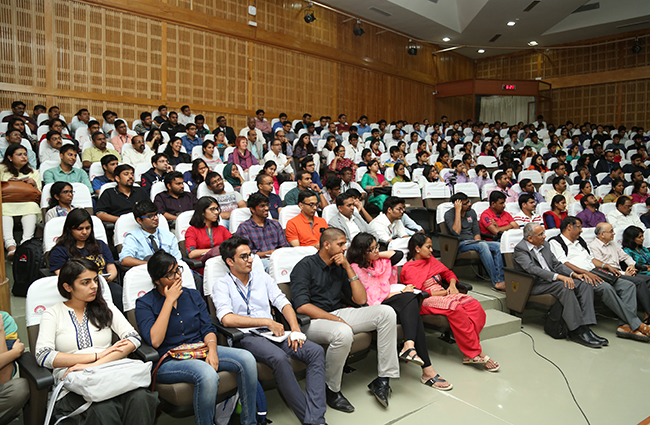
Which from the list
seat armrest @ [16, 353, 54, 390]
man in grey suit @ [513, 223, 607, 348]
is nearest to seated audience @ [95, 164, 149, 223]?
seat armrest @ [16, 353, 54, 390]

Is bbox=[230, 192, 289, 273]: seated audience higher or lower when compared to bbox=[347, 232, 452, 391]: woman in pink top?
higher

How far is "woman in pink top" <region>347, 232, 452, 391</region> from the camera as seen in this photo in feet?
9.68

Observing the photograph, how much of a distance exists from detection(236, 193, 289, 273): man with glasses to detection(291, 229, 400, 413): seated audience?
2.57 feet

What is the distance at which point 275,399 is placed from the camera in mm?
2781

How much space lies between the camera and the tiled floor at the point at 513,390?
2.60m

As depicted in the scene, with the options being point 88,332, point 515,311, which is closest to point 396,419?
point 88,332

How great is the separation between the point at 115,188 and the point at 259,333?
2.60 m

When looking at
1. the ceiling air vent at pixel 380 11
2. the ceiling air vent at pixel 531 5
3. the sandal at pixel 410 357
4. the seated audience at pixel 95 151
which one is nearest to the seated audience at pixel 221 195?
the seated audience at pixel 95 151

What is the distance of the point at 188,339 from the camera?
242cm

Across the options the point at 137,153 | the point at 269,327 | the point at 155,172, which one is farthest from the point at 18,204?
the point at 269,327

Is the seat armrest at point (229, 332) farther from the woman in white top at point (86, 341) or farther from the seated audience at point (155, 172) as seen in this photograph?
the seated audience at point (155, 172)

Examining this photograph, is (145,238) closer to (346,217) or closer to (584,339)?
(346,217)

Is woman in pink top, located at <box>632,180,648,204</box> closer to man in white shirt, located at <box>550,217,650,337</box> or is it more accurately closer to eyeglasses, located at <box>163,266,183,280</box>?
man in white shirt, located at <box>550,217,650,337</box>

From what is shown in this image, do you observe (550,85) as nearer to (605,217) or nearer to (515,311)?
(605,217)
